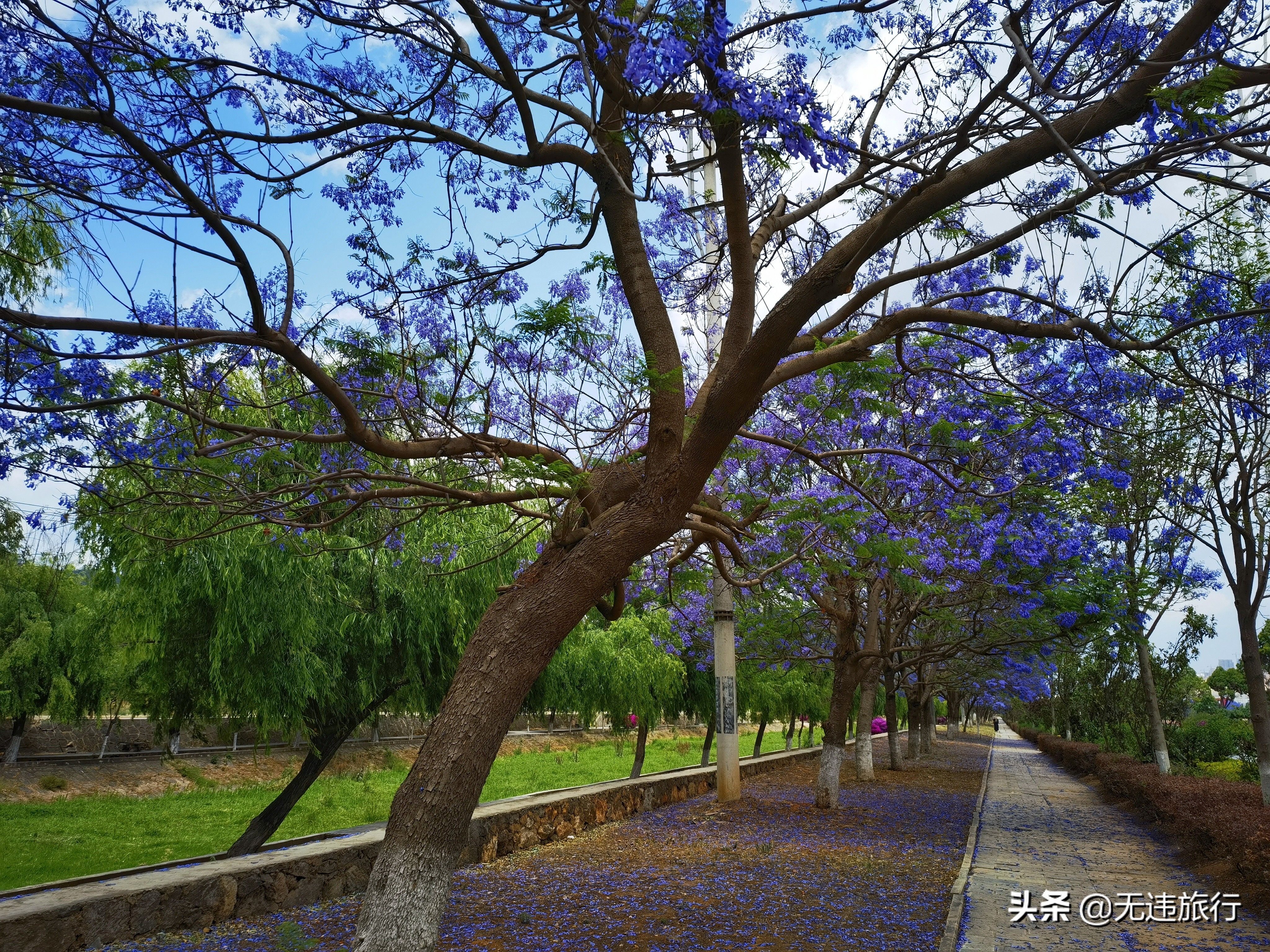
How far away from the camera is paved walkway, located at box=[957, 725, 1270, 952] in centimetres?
652

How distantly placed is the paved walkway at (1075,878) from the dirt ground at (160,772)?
44.1ft

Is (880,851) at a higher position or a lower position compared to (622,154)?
lower

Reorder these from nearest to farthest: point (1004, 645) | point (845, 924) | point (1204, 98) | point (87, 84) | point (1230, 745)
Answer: point (1204, 98)
point (87, 84)
point (845, 924)
point (1004, 645)
point (1230, 745)

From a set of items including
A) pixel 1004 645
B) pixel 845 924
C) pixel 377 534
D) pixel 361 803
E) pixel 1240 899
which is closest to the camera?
pixel 845 924

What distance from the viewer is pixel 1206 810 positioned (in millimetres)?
10195

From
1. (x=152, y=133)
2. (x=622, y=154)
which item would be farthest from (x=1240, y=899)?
(x=152, y=133)

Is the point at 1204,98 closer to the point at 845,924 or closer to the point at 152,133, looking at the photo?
the point at 152,133

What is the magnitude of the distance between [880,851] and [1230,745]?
18.1 metres

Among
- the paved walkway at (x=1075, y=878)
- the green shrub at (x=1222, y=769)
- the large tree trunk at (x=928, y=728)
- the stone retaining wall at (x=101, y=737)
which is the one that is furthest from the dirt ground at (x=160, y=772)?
the green shrub at (x=1222, y=769)

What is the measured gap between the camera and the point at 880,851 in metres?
10.2

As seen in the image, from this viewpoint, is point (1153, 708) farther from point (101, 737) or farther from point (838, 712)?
point (101, 737)

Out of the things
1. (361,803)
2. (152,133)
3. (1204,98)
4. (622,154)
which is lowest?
(361,803)

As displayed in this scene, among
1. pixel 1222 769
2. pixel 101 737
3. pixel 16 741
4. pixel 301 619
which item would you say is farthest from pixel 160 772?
pixel 1222 769

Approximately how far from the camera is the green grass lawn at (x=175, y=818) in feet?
44.2
